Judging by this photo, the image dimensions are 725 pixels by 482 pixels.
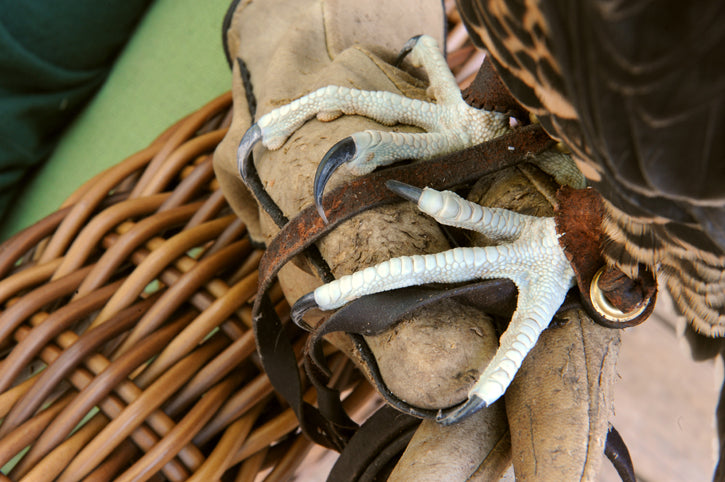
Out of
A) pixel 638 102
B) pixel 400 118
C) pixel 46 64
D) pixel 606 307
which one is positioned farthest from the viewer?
pixel 46 64

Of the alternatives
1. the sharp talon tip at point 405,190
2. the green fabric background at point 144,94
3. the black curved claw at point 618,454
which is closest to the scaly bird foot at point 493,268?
the sharp talon tip at point 405,190

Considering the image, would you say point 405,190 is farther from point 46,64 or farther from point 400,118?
point 46,64

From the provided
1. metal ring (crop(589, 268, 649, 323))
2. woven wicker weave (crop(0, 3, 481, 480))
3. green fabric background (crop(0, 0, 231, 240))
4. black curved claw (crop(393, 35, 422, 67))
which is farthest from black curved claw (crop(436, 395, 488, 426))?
green fabric background (crop(0, 0, 231, 240))

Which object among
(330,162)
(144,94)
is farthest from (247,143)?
(144,94)

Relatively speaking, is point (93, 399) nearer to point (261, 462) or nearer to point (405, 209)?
point (261, 462)

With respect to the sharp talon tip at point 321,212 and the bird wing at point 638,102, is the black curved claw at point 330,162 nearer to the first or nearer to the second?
the sharp talon tip at point 321,212

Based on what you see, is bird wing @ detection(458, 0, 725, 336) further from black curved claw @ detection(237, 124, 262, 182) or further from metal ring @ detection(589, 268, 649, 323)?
black curved claw @ detection(237, 124, 262, 182)
